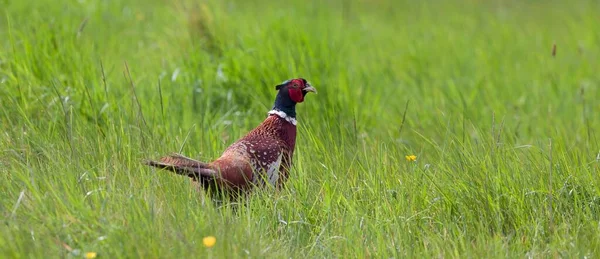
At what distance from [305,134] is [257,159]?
0.59 metres

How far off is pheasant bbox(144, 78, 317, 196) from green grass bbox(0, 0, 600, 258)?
0.09 meters

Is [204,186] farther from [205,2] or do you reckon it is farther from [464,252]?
[205,2]

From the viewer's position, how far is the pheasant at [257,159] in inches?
167

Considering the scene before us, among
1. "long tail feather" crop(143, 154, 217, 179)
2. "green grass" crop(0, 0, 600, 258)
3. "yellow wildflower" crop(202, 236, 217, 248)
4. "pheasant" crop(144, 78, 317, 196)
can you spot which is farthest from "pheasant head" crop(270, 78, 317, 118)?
"yellow wildflower" crop(202, 236, 217, 248)

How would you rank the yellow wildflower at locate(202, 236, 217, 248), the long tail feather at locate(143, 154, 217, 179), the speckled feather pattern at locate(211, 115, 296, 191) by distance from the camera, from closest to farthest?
the yellow wildflower at locate(202, 236, 217, 248)
the long tail feather at locate(143, 154, 217, 179)
the speckled feather pattern at locate(211, 115, 296, 191)

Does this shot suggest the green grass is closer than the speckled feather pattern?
Yes

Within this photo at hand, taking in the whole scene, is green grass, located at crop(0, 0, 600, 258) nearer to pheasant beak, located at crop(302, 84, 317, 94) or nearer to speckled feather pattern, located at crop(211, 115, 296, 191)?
speckled feather pattern, located at crop(211, 115, 296, 191)

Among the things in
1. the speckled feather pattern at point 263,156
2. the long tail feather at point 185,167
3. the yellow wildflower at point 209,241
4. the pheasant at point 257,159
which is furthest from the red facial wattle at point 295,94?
the yellow wildflower at point 209,241

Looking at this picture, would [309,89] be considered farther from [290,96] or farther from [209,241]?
[209,241]

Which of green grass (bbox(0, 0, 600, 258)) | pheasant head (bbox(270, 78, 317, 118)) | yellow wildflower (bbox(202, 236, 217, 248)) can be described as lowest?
green grass (bbox(0, 0, 600, 258))

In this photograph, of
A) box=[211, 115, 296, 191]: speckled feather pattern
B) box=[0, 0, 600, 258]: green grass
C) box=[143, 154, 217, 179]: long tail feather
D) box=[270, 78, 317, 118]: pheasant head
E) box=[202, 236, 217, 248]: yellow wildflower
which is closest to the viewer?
box=[202, 236, 217, 248]: yellow wildflower

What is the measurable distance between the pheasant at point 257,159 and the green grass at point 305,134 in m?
0.09

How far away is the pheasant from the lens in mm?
4242

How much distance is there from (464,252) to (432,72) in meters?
4.68
